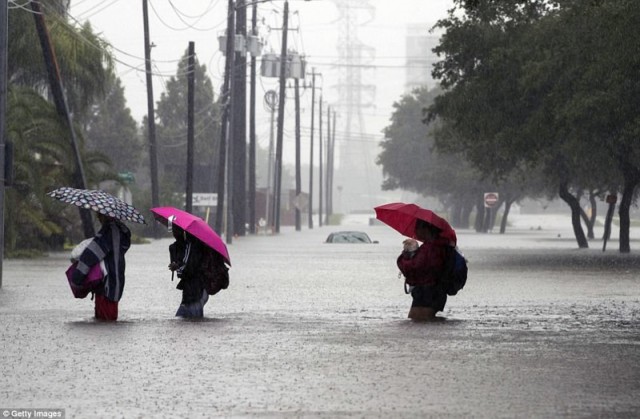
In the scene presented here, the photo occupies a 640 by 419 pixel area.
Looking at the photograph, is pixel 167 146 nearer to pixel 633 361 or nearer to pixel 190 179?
pixel 190 179

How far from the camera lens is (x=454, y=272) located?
798 inches

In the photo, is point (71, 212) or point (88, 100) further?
point (88, 100)

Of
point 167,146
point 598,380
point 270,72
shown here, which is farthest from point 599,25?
point 167,146

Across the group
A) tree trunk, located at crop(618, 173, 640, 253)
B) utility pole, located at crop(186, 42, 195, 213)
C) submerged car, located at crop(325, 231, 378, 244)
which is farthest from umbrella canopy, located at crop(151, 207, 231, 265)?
submerged car, located at crop(325, 231, 378, 244)

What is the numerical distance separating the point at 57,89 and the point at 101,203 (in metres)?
23.1

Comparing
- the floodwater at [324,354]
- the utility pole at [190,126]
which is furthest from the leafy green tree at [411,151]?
the floodwater at [324,354]

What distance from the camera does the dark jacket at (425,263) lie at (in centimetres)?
2020

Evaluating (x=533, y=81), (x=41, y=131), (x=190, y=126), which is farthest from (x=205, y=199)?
(x=533, y=81)

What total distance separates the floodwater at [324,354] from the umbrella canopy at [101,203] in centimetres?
135

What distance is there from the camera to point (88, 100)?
55.5m

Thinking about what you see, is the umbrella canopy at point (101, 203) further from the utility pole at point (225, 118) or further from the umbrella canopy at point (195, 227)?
the utility pole at point (225, 118)

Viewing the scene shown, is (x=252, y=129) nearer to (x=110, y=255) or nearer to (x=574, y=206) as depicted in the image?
(x=574, y=206)

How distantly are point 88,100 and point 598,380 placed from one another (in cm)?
4323

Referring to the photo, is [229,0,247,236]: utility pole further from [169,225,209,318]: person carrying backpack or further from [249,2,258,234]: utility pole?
[169,225,209,318]: person carrying backpack
